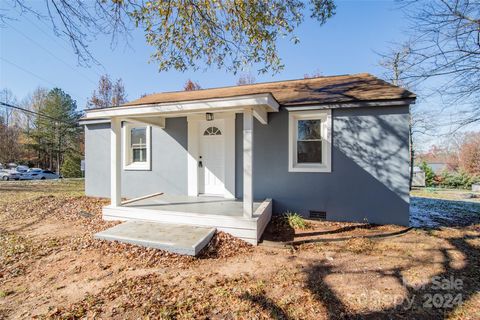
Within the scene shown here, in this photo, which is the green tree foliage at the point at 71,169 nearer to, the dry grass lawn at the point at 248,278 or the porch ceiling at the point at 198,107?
the dry grass lawn at the point at 248,278

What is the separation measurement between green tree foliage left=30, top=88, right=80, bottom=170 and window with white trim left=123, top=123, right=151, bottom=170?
27.0 meters

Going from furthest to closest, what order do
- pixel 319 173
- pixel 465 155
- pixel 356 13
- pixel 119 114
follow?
pixel 465 155
pixel 356 13
pixel 319 173
pixel 119 114

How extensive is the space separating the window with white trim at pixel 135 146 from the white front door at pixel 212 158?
2.26 m

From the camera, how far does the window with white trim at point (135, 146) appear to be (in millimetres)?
8203

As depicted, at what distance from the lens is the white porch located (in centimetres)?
462

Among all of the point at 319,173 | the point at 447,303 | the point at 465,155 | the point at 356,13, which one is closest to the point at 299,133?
the point at 319,173

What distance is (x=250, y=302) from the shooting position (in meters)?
2.76

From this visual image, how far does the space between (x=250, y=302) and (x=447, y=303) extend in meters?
2.37

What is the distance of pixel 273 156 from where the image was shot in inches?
257

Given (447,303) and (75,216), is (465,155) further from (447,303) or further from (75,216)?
(75,216)

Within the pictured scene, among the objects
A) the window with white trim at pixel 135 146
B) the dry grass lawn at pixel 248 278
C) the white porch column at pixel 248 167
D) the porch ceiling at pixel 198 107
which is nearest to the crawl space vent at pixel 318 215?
the dry grass lawn at pixel 248 278

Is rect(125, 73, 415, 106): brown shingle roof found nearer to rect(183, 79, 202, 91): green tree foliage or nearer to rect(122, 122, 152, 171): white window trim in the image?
rect(122, 122, 152, 171): white window trim

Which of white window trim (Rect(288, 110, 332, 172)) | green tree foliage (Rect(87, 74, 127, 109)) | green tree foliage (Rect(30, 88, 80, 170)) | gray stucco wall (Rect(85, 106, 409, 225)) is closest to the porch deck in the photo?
gray stucco wall (Rect(85, 106, 409, 225))

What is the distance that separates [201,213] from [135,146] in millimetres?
4695
